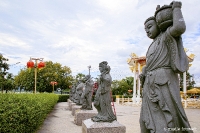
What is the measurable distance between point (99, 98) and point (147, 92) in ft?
12.4

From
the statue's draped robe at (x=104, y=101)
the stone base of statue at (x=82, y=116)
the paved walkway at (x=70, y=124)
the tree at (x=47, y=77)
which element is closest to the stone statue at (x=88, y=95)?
the stone base of statue at (x=82, y=116)

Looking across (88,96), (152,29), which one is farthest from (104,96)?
(152,29)

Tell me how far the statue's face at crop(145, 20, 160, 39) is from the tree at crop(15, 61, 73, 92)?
33141 mm

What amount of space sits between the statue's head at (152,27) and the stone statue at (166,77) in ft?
0.21

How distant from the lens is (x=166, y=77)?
2848 mm

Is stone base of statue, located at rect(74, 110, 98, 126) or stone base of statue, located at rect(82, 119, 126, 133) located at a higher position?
stone base of statue, located at rect(82, 119, 126, 133)

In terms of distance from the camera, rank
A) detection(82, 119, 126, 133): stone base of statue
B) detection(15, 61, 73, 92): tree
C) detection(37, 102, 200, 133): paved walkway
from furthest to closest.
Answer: detection(15, 61, 73, 92): tree → detection(37, 102, 200, 133): paved walkway → detection(82, 119, 126, 133): stone base of statue

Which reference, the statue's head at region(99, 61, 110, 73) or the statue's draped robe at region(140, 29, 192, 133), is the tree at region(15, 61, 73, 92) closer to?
the statue's head at region(99, 61, 110, 73)

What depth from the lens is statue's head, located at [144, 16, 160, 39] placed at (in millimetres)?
3162

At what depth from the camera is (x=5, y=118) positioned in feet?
16.5

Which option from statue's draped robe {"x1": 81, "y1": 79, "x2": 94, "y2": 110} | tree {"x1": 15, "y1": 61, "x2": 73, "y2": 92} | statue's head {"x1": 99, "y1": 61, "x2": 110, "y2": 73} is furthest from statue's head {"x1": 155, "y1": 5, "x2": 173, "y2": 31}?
tree {"x1": 15, "y1": 61, "x2": 73, "y2": 92}

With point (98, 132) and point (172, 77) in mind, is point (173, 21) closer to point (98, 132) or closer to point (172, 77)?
point (172, 77)

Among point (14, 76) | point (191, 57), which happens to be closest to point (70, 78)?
point (14, 76)

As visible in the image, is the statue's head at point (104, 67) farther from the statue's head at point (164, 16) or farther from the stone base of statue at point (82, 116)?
the statue's head at point (164, 16)
